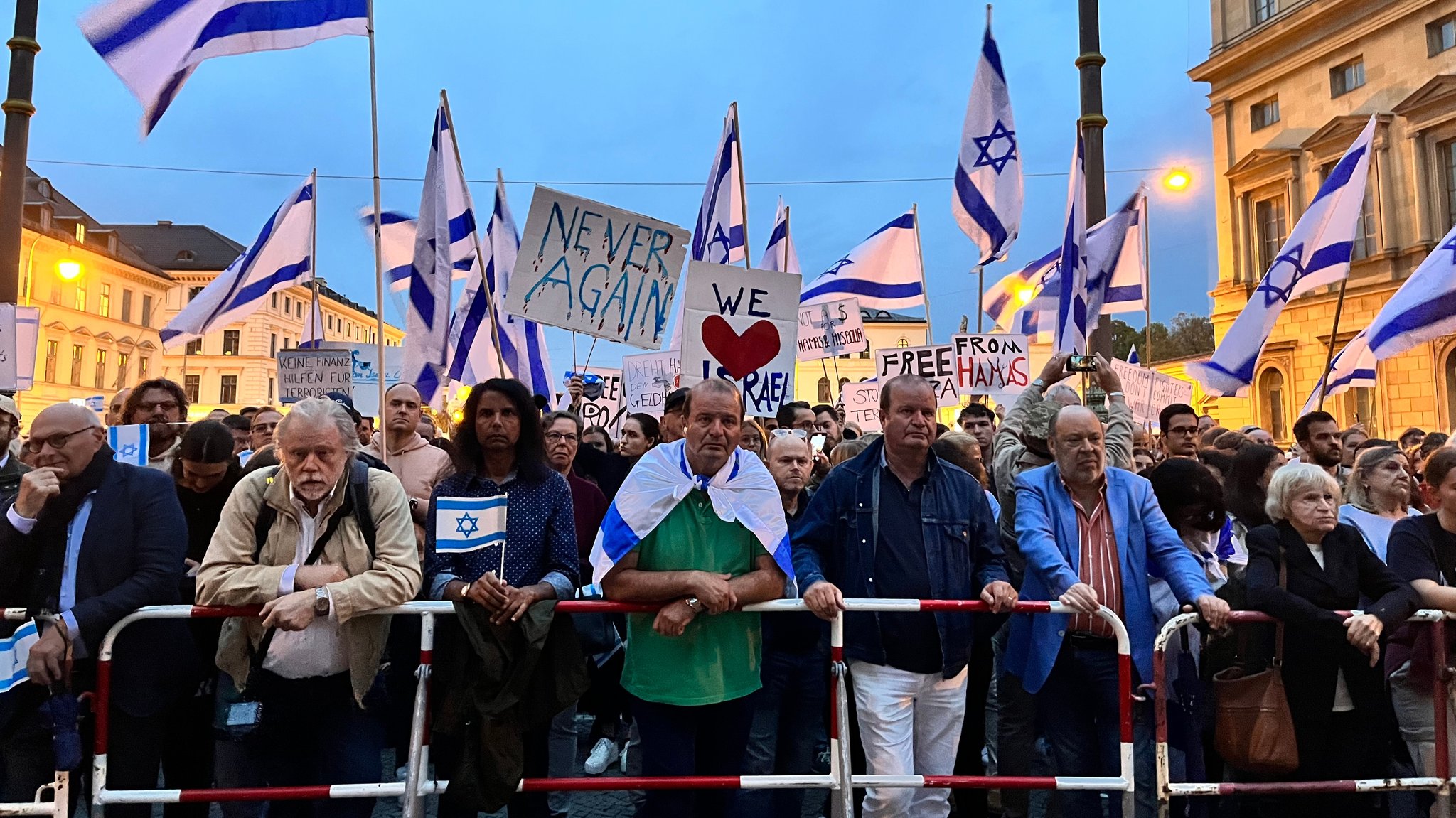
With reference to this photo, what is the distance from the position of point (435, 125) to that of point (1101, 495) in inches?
265

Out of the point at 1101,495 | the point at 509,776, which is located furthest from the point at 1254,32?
the point at 509,776

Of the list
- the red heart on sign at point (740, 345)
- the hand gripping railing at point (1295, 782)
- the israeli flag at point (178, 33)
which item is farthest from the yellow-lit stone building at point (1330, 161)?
the israeli flag at point (178, 33)

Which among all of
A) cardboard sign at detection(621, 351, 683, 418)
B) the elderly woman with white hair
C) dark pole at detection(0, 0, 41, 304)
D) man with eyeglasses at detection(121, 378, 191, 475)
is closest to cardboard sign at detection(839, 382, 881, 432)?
cardboard sign at detection(621, 351, 683, 418)

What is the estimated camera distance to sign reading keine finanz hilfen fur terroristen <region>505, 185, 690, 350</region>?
22.9ft

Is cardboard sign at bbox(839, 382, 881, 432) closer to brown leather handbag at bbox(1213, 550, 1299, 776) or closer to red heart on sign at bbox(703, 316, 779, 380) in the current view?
red heart on sign at bbox(703, 316, 779, 380)

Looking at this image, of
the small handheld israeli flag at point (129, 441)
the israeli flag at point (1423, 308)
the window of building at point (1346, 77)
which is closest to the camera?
the small handheld israeli flag at point (129, 441)

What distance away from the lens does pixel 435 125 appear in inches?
343

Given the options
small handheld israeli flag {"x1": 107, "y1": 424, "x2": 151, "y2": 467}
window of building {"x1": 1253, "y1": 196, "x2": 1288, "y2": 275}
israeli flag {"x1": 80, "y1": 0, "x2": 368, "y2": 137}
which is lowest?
small handheld israeli flag {"x1": 107, "y1": 424, "x2": 151, "y2": 467}

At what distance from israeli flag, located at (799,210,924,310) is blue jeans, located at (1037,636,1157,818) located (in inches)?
347

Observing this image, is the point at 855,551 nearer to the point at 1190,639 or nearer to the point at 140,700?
the point at 1190,639

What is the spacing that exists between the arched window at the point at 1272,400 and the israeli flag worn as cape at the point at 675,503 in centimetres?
3108

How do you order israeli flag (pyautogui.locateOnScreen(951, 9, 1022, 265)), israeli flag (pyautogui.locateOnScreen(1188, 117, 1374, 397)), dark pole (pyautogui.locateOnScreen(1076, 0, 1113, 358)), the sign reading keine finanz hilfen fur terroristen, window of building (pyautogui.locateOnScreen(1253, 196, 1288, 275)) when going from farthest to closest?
window of building (pyautogui.locateOnScreen(1253, 196, 1288, 275)), israeli flag (pyautogui.locateOnScreen(951, 9, 1022, 265)), dark pole (pyautogui.locateOnScreen(1076, 0, 1113, 358)), israeli flag (pyautogui.locateOnScreen(1188, 117, 1374, 397)), the sign reading keine finanz hilfen fur terroristen

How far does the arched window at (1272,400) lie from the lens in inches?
1209

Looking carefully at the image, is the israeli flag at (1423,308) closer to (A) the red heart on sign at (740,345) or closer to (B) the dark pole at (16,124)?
(A) the red heart on sign at (740,345)
